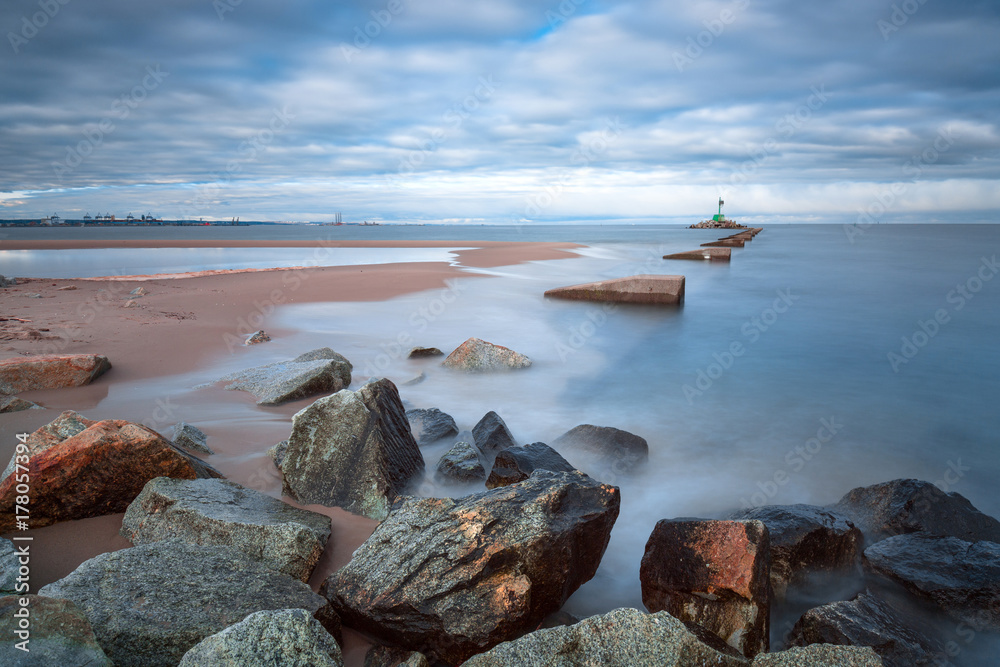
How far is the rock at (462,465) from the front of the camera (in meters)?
4.47

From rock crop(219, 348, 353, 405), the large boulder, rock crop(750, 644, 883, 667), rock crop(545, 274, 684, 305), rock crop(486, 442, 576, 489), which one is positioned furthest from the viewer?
rock crop(545, 274, 684, 305)

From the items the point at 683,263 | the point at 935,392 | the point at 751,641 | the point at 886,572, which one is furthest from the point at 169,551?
the point at 683,263

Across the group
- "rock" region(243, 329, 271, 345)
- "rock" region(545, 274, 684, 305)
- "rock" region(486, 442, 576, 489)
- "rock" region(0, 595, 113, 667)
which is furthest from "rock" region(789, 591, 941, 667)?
"rock" region(545, 274, 684, 305)

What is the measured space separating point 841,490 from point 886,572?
161 cm

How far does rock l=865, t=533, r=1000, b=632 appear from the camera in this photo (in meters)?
3.11

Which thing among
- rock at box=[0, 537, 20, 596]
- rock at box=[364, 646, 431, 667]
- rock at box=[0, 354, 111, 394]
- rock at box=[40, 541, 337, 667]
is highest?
rock at box=[0, 354, 111, 394]

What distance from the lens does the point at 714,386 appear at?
784 cm

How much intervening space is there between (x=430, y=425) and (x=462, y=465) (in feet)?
3.48

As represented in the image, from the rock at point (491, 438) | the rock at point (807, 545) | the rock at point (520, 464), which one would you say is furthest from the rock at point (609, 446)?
the rock at point (807, 545)

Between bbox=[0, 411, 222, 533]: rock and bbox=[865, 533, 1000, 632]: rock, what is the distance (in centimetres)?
463

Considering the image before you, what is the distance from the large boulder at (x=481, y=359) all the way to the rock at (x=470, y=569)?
4.56 meters

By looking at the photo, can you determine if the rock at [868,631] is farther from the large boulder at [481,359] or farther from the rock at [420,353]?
the rock at [420,353]

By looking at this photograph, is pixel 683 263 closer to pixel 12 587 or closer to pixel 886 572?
pixel 886 572

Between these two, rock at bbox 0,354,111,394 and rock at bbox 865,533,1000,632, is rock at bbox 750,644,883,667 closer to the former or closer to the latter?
rock at bbox 865,533,1000,632
